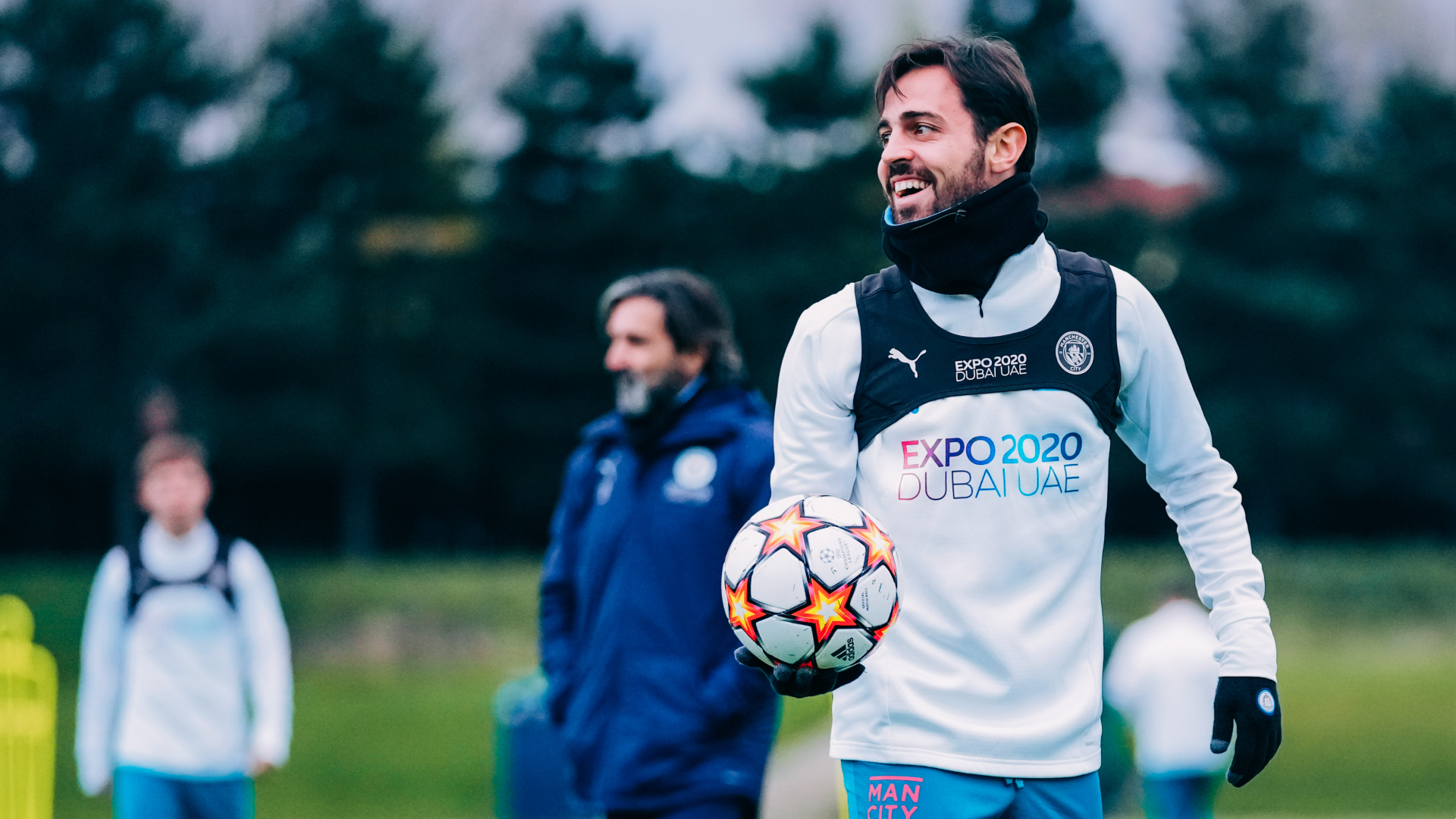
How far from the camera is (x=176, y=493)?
653 cm

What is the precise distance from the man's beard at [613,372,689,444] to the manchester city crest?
6.65ft

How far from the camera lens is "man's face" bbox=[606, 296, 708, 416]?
522 centimetres

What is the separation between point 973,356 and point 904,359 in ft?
0.48

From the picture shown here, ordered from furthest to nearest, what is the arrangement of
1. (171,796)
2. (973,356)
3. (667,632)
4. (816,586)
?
(171,796) < (667,632) < (973,356) < (816,586)

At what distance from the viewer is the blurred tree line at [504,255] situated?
1359 inches

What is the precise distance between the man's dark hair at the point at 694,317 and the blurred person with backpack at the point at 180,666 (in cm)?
236

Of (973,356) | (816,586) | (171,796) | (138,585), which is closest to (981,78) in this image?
(973,356)

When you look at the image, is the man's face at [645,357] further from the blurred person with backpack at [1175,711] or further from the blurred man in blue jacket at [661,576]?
the blurred person with backpack at [1175,711]

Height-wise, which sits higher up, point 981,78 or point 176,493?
point 176,493

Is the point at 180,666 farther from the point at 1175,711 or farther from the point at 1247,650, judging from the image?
the point at 1175,711

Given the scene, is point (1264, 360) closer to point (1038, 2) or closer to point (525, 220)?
point (1038, 2)

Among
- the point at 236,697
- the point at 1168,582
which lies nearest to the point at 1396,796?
the point at 1168,582

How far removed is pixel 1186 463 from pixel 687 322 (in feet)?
7.15

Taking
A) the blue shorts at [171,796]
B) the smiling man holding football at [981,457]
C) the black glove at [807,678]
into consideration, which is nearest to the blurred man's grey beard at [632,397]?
the smiling man holding football at [981,457]
